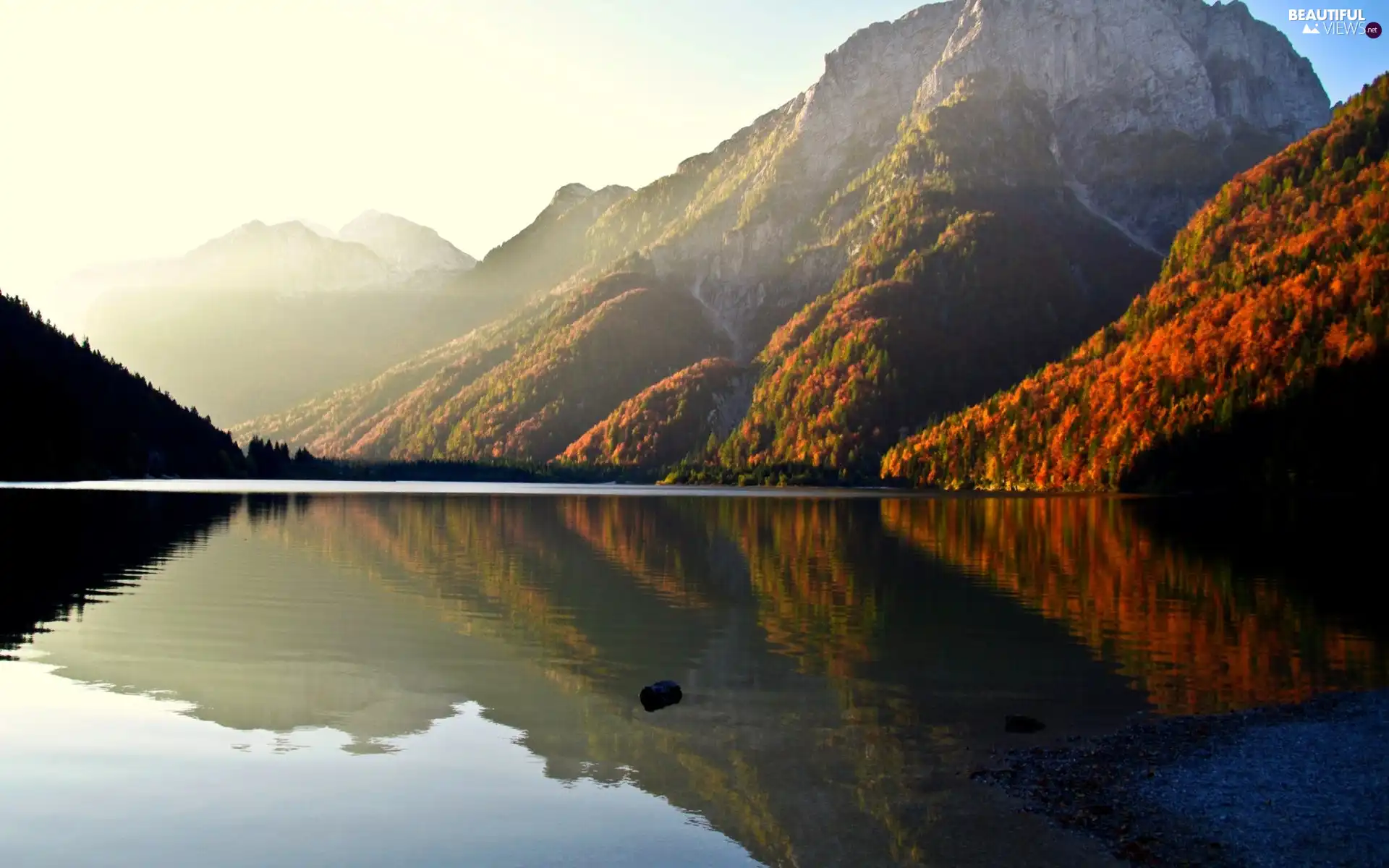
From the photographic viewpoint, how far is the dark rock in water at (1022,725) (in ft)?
115

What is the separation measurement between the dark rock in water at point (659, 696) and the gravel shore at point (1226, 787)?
12.0 m

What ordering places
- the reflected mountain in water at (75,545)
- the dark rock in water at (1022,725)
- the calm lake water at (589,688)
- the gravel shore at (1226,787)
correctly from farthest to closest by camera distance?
the reflected mountain in water at (75,545) → the dark rock in water at (1022,725) → the calm lake water at (589,688) → the gravel shore at (1226,787)

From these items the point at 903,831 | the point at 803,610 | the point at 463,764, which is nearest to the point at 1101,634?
the point at 803,610

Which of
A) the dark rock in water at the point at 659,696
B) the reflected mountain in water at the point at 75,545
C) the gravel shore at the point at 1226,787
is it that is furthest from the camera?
the reflected mountain in water at the point at 75,545

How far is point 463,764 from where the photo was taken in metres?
31.3

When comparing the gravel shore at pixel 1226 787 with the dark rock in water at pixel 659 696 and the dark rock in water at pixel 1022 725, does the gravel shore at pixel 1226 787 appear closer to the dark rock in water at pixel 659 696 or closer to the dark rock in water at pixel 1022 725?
the dark rock in water at pixel 1022 725

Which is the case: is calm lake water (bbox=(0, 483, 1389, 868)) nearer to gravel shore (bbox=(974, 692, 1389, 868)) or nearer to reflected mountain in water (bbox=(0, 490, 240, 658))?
reflected mountain in water (bbox=(0, 490, 240, 658))

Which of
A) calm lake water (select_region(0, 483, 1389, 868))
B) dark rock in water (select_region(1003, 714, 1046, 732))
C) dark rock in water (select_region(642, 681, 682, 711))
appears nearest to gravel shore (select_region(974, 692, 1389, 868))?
calm lake water (select_region(0, 483, 1389, 868))

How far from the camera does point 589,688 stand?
137 feet

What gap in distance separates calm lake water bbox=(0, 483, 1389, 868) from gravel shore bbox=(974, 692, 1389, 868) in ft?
5.46

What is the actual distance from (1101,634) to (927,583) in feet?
74.6

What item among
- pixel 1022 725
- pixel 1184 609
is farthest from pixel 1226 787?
pixel 1184 609

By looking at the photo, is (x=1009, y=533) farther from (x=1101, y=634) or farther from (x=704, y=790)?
(x=704, y=790)

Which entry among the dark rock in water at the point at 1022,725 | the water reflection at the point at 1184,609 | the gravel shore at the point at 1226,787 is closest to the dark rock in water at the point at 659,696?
the dark rock in water at the point at 1022,725
